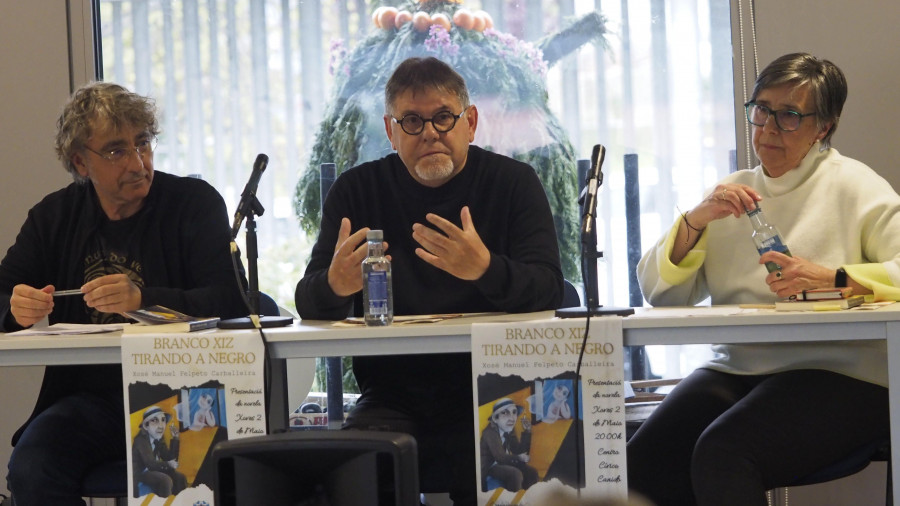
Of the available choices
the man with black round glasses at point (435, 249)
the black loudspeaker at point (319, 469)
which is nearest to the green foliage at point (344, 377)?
the man with black round glasses at point (435, 249)

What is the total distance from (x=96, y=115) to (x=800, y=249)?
1.79 meters

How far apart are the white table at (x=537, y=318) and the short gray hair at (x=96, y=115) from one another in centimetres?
66

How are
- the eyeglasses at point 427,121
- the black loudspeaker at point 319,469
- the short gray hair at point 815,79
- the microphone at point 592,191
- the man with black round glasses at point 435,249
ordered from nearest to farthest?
the black loudspeaker at point 319,469 < the microphone at point 592,191 < the man with black round glasses at point 435,249 < the short gray hair at point 815,79 < the eyeglasses at point 427,121

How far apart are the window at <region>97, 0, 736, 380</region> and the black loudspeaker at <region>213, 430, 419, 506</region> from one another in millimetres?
1867

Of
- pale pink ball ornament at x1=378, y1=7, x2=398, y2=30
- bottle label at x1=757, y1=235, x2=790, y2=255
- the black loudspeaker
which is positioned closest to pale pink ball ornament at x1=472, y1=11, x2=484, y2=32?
pale pink ball ornament at x1=378, y1=7, x2=398, y2=30

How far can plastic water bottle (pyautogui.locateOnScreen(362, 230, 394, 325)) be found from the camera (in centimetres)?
198

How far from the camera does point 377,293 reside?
78.4 inches

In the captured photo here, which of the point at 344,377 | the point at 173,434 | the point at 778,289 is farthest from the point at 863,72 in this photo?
the point at 173,434

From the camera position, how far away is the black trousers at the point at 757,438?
6.28ft

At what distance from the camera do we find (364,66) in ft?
10.7

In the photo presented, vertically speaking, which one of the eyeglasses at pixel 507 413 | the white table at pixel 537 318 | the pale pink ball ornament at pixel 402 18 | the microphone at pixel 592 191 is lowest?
the eyeglasses at pixel 507 413

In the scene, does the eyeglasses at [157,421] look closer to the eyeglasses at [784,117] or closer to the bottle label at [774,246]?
the bottle label at [774,246]

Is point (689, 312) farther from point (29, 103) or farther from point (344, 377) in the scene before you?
point (29, 103)

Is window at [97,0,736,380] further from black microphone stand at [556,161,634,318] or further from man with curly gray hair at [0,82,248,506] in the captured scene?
black microphone stand at [556,161,634,318]
